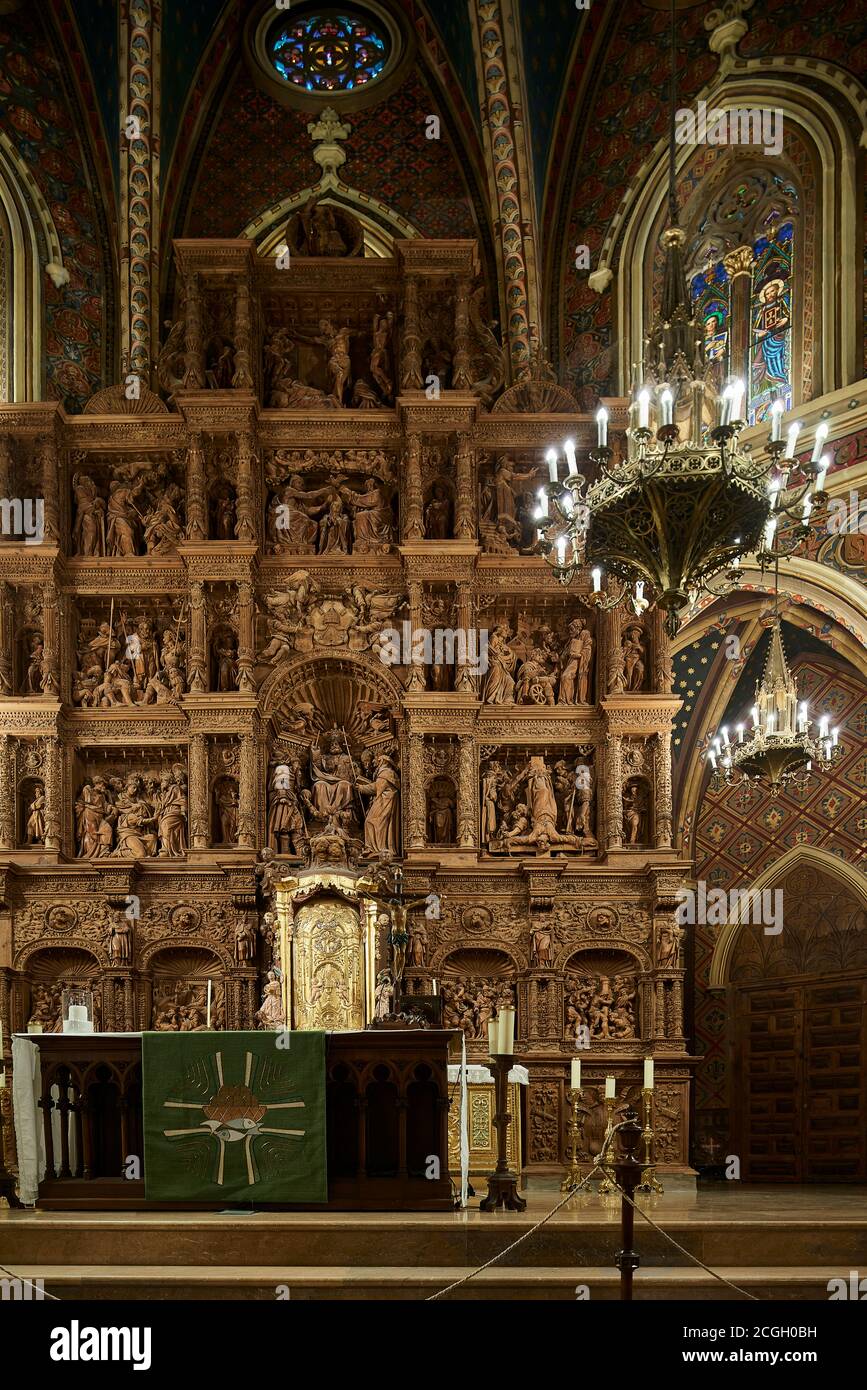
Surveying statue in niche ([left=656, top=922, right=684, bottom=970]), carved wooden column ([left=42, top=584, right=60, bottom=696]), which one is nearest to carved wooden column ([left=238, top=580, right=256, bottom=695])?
carved wooden column ([left=42, top=584, right=60, bottom=696])

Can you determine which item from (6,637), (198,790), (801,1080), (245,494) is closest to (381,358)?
(245,494)

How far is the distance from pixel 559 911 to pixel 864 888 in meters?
4.38

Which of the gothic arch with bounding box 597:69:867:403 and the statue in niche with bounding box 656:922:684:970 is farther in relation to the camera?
the gothic arch with bounding box 597:69:867:403

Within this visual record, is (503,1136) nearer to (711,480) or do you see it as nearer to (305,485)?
(711,480)

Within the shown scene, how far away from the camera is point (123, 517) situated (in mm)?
16406

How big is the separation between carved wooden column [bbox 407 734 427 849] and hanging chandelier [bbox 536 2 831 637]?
577 centimetres

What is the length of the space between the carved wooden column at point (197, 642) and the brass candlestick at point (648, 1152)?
20.4 feet

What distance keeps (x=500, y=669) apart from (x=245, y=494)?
3.36m

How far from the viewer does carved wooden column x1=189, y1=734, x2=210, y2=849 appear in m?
Result: 15.4

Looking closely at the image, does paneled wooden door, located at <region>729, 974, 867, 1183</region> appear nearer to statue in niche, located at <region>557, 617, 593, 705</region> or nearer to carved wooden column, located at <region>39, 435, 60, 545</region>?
statue in niche, located at <region>557, 617, 593, 705</region>

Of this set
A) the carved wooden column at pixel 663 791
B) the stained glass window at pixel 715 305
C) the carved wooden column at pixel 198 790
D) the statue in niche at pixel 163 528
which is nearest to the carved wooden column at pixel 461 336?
the stained glass window at pixel 715 305

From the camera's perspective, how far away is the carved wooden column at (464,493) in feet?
52.7

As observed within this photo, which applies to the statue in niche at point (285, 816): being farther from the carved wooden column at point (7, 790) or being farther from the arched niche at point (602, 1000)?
the arched niche at point (602, 1000)

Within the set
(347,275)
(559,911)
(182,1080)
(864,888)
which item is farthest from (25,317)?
(864,888)
